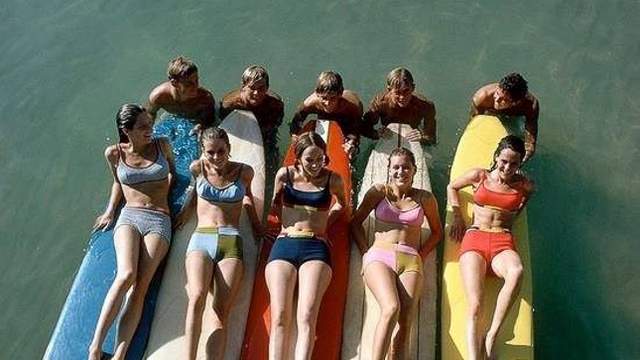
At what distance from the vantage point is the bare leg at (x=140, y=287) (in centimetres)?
557

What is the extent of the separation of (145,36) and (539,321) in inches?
243

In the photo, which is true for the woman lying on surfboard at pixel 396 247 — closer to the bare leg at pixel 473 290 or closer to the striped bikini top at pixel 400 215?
the striped bikini top at pixel 400 215

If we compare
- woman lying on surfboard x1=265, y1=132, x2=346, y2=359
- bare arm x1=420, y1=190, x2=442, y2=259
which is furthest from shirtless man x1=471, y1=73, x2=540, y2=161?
woman lying on surfboard x1=265, y1=132, x2=346, y2=359

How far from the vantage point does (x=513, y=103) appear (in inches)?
273

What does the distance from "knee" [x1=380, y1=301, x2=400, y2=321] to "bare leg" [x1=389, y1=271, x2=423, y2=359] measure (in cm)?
14

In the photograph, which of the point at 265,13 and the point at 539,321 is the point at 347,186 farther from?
the point at 265,13

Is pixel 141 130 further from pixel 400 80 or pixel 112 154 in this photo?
pixel 400 80

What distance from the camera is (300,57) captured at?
357 inches

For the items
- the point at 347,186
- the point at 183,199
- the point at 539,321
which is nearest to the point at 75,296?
the point at 183,199

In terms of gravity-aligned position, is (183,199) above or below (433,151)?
below

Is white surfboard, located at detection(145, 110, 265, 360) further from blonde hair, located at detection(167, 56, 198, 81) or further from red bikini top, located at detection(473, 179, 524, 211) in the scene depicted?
red bikini top, located at detection(473, 179, 524, 211)

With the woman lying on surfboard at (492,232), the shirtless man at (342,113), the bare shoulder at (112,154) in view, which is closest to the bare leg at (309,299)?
the woman lying on surfboard at (492,232)

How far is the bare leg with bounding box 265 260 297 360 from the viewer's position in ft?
17.7

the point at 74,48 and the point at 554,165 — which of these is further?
the point at 74,48
